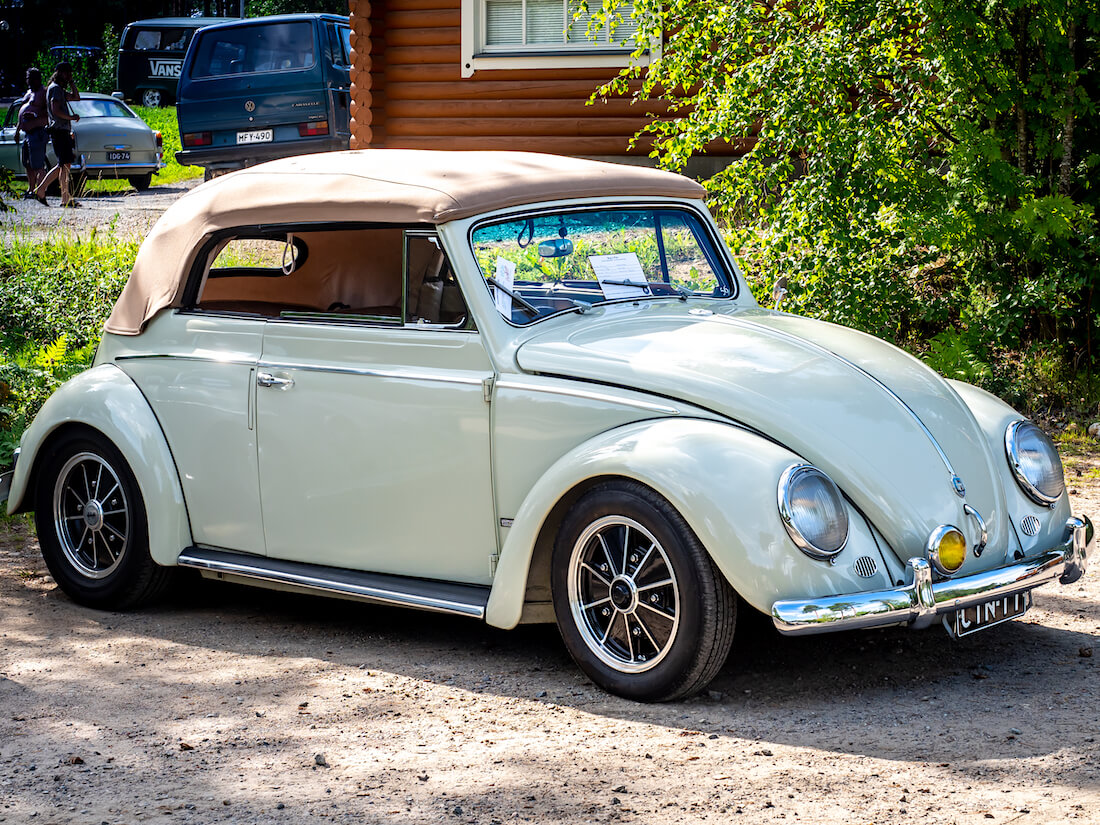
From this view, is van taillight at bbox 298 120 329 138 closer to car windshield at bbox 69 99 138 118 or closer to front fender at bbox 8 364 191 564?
car windshield at bbox 69 99 138 118

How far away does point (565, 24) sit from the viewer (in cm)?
1307

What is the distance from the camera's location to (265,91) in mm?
16109

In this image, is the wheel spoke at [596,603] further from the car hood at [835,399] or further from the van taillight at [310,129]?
the van taillight at [310,129]

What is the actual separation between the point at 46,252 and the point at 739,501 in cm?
999

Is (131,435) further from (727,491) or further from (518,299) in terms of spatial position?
(727,491)

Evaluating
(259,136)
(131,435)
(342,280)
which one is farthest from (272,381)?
(259,136)

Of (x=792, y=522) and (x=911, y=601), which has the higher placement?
(x=792, y=522)

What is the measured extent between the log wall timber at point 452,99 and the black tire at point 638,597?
9026 millimetres

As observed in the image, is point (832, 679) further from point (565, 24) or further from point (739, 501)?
point (565, 24)

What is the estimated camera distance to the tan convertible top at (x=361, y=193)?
4.72m

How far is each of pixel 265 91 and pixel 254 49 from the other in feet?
2.72

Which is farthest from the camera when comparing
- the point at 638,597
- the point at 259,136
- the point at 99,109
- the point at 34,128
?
the point at 99,109

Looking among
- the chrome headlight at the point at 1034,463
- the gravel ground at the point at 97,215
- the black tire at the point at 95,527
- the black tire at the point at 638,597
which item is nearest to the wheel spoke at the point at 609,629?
the black tire at the point at 638,597

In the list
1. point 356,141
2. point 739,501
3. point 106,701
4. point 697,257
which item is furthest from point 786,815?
point 356,141
